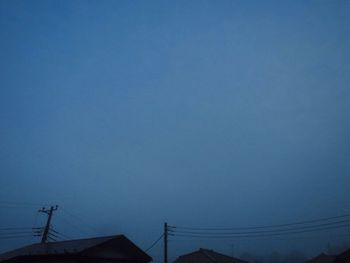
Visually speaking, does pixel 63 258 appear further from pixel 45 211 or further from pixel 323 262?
pixel 323 262

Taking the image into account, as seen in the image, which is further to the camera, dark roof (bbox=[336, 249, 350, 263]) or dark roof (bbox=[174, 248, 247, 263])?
dark roof (bbox=[174, 248, 247, 263])

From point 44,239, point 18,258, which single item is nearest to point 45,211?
point 44,239

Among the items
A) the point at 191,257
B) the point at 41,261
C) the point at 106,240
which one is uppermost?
the point at 191,257

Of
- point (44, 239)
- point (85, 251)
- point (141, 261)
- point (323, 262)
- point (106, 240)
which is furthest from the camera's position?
point (323, 262)

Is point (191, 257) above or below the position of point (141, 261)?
above

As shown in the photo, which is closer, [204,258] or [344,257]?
[344,257]

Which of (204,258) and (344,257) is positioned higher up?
(204,258)

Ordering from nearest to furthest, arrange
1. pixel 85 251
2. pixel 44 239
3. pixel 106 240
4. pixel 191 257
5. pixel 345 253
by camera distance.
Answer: pixel 85 251 < pixel 106 240 < pixel 345 253 < pixel 44 239 < pixel 191 257

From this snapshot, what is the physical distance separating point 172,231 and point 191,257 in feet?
42.5

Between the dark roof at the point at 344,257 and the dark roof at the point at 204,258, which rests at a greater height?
the dark roof at the point at 204,258

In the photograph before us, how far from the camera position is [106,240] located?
24672 mm

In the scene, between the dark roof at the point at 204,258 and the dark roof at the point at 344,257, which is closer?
the dark roof at the point at 344,257

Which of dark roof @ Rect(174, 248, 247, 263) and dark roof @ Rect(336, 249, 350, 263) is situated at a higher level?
dark roof @ Rect(174, 248, 247, 263)

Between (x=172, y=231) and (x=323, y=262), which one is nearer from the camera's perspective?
(x=172, y=231)
